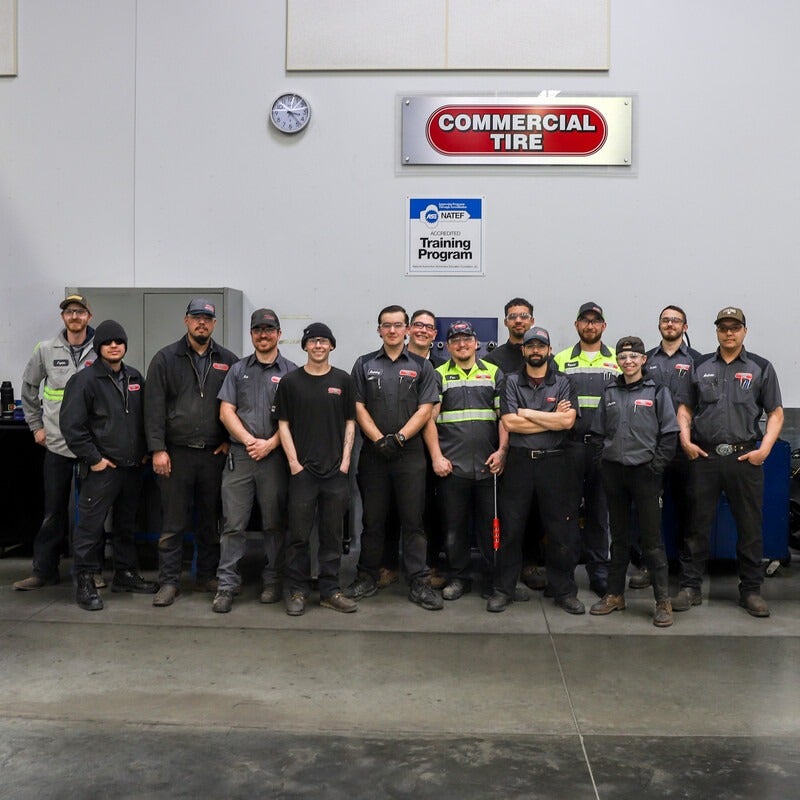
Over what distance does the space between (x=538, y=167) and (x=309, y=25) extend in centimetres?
215

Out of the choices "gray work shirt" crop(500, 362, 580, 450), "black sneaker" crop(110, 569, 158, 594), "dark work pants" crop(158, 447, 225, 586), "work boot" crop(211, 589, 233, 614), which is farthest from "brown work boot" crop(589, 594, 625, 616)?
"black sneaker" crop(110, 569, 158, 594)

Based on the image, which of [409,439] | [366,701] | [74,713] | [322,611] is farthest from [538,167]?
[74,713]

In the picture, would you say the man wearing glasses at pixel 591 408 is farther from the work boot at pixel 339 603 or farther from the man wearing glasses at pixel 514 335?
the work boot at pixel 339 603

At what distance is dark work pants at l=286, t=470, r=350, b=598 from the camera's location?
583 centimetres

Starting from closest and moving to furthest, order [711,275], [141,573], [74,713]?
[74,713] → [141,573] → [711,275]

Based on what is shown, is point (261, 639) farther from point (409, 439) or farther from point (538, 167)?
point (538, 167)

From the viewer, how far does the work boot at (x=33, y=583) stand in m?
6.39

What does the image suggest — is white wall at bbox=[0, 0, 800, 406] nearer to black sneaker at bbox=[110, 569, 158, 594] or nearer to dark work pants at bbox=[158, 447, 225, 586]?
dark work pants at bbox=[158, 447, 225, 586]

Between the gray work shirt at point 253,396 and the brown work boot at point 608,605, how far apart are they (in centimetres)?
225

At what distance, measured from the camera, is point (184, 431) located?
19.7 feet

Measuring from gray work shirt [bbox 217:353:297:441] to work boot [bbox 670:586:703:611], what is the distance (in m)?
2.71

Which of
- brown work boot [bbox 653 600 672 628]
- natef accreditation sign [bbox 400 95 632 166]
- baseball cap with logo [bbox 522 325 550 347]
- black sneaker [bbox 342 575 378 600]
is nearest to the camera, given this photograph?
brown work boot [bbox 653 600 672 628]

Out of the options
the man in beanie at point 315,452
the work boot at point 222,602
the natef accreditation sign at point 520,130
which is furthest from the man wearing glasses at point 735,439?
the work boot at point 222,602

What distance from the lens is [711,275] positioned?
7.66 m
